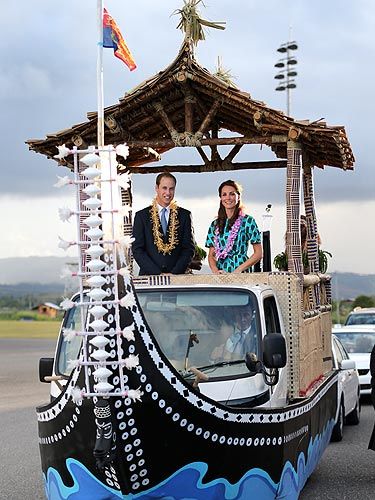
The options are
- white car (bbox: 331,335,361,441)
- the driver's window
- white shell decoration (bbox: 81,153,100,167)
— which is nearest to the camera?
white shell decoration (bbox: 81,153,100,167)

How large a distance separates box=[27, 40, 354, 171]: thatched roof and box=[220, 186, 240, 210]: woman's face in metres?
0.70

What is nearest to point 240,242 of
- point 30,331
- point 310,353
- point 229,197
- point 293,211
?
point 229,197

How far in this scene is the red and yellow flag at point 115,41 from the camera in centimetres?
801

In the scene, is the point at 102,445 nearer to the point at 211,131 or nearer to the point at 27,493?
the point at 27,493

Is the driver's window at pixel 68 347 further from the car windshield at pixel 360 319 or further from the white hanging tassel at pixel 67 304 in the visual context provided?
the car windshield at pixel 360 319

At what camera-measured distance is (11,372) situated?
32.4 metres

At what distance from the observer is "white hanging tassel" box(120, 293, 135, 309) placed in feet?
23.0

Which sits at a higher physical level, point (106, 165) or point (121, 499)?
point (106, 165)

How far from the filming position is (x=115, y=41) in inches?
321

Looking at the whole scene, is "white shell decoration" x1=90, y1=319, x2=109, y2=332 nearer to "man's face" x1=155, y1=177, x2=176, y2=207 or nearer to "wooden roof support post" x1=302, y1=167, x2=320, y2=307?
"man's face" x1=155, y1=177, x2=176, y2=207

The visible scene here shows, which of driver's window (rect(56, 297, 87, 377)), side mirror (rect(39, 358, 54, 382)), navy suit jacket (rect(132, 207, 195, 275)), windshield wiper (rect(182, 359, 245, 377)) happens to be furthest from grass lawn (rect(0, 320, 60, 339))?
windshield wiper (rect(182, 359, 245, 377))

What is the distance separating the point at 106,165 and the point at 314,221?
6.27m

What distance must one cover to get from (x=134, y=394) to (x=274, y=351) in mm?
1603

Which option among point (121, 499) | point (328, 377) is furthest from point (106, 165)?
point (328, 377)
